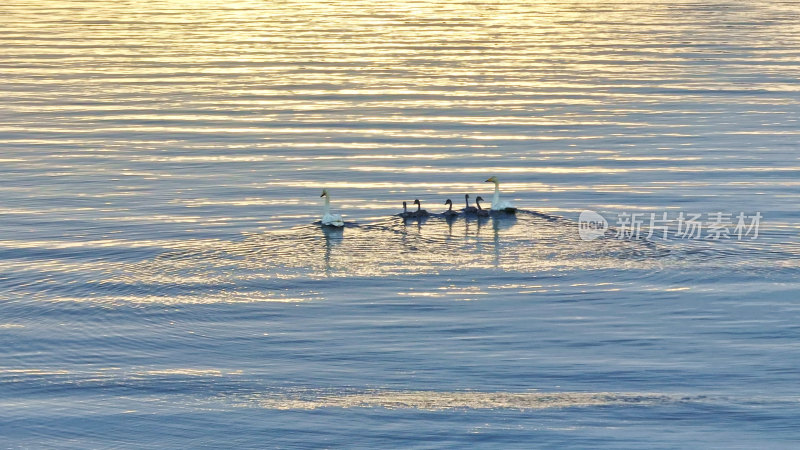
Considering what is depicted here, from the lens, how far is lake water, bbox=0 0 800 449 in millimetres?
14695

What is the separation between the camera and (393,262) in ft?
65.4

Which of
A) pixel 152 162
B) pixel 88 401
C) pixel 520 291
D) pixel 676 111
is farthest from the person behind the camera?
pixel 676 111

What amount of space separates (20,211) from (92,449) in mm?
11186

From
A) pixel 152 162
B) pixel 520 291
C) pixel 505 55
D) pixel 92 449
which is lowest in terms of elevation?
pixel 92 449


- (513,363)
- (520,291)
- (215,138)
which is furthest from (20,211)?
(513,363)

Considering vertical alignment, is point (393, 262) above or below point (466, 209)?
below

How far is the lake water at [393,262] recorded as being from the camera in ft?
48.2

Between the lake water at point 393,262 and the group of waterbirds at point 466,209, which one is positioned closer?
the lake water at point 393,262

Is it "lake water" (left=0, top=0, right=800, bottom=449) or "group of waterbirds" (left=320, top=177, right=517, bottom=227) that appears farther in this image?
"group of waterbirds" (left=320, top=177, right=517, bottom=227)

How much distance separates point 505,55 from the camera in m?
47.2

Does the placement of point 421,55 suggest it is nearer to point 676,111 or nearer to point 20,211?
point 676,111

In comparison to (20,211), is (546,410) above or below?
below

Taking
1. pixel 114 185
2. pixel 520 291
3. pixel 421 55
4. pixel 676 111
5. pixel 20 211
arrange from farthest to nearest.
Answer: pixel 421 55, pixel 676 111, pixel 114 185, pixel 20 211, pixel 520 291

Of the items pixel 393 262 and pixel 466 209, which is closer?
pixel 393 262
